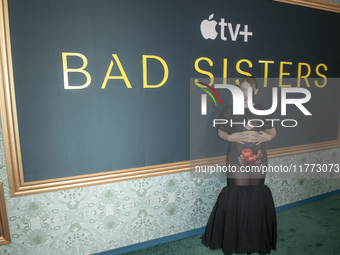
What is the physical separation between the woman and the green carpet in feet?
0.73

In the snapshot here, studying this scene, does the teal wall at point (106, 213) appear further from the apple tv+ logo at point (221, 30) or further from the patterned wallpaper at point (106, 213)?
the apple tv+ logo at point (221, 30)

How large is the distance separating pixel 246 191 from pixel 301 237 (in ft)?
2.99

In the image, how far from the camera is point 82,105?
65.9 inches

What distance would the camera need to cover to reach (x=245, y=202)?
6.16 feet

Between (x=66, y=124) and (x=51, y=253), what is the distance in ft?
3.56

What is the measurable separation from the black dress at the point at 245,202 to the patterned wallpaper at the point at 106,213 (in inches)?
12.6

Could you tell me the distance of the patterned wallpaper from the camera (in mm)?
1667

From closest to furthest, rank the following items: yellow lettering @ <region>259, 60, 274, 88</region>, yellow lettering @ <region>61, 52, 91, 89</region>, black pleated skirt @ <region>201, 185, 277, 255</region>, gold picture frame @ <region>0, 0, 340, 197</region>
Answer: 1. gold picture frame @ <region>0, 0, 340, 197</region>
2. yellow lettering @ <region>61, 52, 91, 89</region>
3. black pleated skirt @ <region>201, 185, 277, 255</region>
4. yellow lettering @ <region>259, 60, 274, 88</region>

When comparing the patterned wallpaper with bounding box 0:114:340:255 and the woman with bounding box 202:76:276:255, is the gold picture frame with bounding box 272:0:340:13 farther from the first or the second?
the patterned wallpaper with bounding box 0:114:340:255

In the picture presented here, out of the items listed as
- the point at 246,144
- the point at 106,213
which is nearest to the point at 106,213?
the point at 106,213

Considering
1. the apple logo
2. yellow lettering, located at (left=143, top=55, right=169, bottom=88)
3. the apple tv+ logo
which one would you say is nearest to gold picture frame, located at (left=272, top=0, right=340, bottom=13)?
the apple tv+ logo

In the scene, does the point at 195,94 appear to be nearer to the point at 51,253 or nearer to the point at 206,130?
the point at 206,130

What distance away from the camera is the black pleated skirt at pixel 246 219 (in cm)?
189

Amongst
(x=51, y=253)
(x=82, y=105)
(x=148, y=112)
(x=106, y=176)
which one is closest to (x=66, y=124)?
(x=82, y=105)
